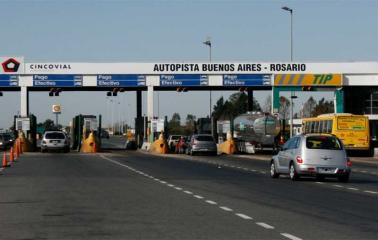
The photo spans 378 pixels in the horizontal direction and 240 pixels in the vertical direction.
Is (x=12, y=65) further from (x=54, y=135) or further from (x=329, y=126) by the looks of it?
(x=329, y=126)

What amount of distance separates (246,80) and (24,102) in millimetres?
16821

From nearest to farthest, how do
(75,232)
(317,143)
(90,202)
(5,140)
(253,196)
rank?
(75,232), (90,202), (253,196), (317,143), (5,140)

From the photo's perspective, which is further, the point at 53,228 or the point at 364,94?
the point at 364,94

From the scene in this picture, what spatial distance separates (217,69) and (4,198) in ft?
145

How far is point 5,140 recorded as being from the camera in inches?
2881

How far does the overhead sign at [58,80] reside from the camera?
206 feet

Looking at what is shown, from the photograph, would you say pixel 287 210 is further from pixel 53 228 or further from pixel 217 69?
pixel 217 69

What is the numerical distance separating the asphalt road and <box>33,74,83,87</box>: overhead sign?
115ft

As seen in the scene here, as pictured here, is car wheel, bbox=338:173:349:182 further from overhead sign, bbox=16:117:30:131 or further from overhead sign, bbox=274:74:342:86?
overhead sign, bbox=16:117:30:131

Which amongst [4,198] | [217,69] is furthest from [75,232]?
[217,69]

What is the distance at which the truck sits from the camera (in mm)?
63656

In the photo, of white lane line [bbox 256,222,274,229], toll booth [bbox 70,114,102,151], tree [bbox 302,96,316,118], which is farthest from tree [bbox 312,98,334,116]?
white lane line [bbox 256,222,274,229]

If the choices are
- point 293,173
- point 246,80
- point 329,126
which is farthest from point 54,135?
point 293,173

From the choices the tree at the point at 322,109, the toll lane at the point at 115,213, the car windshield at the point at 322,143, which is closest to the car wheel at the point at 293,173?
the car windshield at the point at 322,143
